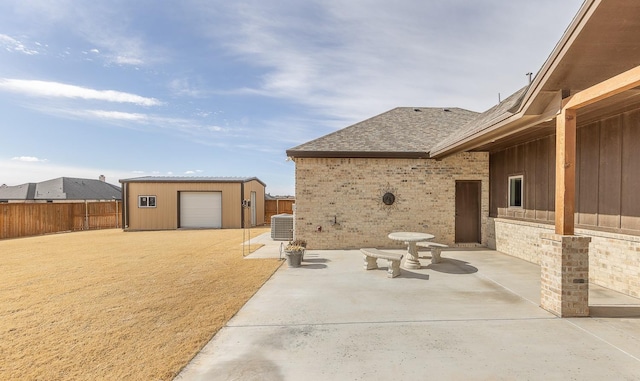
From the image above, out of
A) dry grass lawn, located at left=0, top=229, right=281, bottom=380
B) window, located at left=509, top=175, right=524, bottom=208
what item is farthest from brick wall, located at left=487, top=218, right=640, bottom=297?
dry grass lawn, located at left=0, top=229, right=281, bottom=380

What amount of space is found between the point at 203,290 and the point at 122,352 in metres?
2.50

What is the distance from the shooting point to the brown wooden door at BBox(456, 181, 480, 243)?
36.0 ft

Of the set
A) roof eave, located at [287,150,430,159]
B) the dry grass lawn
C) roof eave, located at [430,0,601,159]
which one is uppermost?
roof eave, located at [430,0,601,159]

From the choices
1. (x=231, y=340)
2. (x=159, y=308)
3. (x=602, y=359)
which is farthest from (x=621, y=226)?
(x=159, y=308)

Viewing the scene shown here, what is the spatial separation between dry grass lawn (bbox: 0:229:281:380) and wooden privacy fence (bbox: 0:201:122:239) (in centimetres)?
726

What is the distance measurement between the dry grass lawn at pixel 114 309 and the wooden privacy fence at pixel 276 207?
1308 cm

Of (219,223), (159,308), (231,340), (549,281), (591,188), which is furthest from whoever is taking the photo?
(219,223)

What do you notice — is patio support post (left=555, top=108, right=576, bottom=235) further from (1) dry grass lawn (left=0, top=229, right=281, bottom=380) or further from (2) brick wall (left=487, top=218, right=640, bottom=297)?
(1) dry grass lawn (left=0, top=229, right=281, bottom=380)

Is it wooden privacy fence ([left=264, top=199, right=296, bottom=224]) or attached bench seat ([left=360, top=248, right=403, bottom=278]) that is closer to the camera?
attached bench seat ([left=360, top=248, right=403, bottom=278])

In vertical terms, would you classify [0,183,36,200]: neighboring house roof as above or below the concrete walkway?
above

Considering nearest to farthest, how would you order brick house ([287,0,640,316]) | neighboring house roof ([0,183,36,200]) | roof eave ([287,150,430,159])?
brick house ([287,0,640,316]) < roof eave ([287,150,430,159]) < neighboring house roof ([0,183,36,200])

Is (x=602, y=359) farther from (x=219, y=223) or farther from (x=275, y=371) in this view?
(x=219, y=223)

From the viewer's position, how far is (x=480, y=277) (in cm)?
683

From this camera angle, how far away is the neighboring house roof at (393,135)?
10.3m
